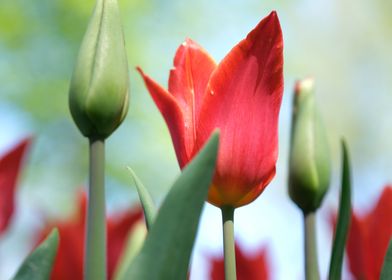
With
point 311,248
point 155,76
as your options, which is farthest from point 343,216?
point 155,76

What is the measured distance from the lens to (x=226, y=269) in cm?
52

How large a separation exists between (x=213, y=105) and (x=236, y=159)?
35 mm

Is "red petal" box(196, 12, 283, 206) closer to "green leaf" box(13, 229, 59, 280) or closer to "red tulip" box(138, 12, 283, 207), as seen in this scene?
"red tulip" box(138, 12, 283, 207)

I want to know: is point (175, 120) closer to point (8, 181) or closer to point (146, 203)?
point (146, 203)

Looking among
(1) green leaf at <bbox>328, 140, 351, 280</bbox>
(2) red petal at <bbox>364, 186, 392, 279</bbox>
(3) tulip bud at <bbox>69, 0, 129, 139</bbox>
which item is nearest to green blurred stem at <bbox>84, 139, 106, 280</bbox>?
(3) tulip bud at <bbox>69, 0, 129, 139</bbox>

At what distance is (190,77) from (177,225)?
149 millimetres

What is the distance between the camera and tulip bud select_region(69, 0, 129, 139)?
0.50 metres

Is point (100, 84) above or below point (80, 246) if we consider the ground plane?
above

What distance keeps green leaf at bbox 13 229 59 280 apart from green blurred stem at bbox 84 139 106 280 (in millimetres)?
31

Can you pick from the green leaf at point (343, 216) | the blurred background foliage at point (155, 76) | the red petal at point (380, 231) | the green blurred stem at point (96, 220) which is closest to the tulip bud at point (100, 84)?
the green blurred stem at point (96, 220)

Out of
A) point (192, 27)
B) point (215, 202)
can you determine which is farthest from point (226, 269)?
point (192, 27)

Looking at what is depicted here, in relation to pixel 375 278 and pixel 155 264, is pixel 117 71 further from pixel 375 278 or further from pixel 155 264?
pixel 375 278

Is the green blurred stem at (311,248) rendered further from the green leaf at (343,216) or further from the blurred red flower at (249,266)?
the blurred red flower at (249,266)

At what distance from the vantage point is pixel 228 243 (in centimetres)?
53
